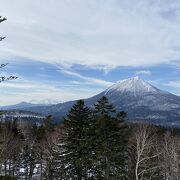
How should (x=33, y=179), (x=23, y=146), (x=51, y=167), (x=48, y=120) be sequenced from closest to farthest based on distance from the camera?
(x=51, y=167)
(x=33, y=179)
(x=23, y=146)
(x=48, y=120)

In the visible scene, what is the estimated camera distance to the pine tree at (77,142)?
1644 inches

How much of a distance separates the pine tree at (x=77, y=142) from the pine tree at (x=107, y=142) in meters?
1.31

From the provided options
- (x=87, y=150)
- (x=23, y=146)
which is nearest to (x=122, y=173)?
(x=87, y=150)

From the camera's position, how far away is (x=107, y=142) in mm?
42031

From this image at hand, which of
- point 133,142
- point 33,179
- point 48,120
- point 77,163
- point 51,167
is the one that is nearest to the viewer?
point 77,163

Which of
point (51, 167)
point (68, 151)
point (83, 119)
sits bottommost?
point (51, 167)

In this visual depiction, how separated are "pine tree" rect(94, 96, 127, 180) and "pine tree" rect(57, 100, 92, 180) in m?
1.31

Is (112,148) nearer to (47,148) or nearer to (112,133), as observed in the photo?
(112,133)

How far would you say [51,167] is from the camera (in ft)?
192

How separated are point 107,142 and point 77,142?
3.47 m

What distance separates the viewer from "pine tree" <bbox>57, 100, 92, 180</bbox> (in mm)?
41750

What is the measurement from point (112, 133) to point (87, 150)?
3.51 m

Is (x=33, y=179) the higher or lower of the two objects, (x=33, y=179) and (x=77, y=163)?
the lower

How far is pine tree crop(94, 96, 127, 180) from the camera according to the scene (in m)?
41.7
